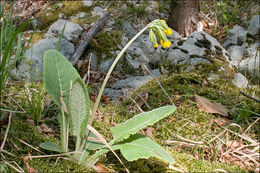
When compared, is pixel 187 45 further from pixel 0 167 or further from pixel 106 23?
pixel 0 167

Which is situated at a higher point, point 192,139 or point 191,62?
point 191,62

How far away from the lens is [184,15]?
448cm

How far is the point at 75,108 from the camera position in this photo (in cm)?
130

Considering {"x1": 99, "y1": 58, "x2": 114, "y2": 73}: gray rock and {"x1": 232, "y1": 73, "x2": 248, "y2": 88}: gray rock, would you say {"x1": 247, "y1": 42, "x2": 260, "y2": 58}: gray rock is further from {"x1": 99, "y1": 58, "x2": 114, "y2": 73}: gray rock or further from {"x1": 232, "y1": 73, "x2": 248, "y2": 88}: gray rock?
{"x1": 99, "y1": 58, "x2": 114, "y2": 73}: gray rock

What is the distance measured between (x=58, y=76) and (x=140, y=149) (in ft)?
2.01

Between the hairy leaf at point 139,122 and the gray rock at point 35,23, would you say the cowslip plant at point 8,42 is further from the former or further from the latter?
the gray rock at point 35,23

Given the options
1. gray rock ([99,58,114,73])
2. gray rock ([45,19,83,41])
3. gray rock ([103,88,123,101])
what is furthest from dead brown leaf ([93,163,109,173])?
gray rock ([45,19,83,41])

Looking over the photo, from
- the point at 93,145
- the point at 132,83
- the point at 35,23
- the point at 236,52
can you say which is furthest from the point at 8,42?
the point at 236,52

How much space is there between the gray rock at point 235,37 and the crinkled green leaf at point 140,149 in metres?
3.73

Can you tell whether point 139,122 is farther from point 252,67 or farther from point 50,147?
point 252,67

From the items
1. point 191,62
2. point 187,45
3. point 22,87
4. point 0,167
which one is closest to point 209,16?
point 187,45

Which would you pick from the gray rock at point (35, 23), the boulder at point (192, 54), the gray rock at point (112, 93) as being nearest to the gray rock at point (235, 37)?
the boulder at point (192, 54)

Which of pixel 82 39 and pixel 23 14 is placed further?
pixel 23 14

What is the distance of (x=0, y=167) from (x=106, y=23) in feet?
12.7
